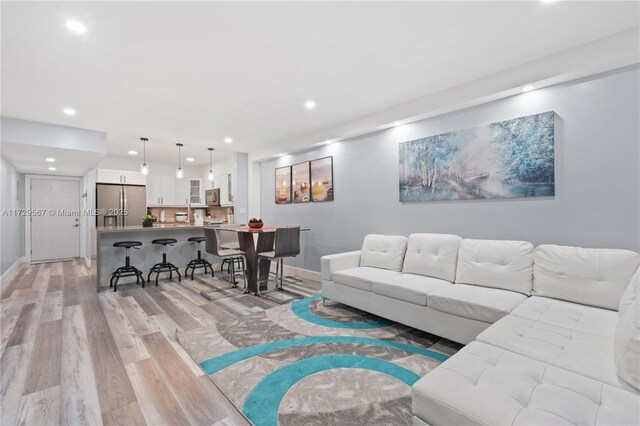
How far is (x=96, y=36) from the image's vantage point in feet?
7.32

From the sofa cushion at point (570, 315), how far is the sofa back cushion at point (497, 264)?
25 cm

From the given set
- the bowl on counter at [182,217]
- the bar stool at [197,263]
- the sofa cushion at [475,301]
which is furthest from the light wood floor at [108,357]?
the bowl on counter at [182,217]

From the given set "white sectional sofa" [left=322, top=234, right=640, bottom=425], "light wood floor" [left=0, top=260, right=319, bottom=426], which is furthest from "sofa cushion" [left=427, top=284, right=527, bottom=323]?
"light wood floor" [left=0, top=260, right=319, bottom=426]

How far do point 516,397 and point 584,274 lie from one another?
165 centimetres

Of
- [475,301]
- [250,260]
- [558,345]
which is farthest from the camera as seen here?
[250,260]

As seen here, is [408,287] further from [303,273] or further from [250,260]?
[303,273]

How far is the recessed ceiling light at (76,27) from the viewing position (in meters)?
2.08

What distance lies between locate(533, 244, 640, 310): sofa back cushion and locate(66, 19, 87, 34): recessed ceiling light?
402 centimetres

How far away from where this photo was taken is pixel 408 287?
2.80 meters

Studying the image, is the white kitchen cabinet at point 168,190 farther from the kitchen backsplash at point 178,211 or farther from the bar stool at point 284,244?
the bar stool at point 284,244

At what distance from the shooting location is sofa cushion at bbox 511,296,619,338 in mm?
1803

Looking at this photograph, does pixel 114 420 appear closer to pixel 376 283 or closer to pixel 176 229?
pixel 376 283

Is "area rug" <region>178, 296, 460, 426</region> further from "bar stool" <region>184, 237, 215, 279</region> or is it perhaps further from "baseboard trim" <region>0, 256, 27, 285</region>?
"baseboard trim" <region>0, 256, 27, 285</region>

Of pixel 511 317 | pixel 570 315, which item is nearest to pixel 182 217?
pixel 511 317
